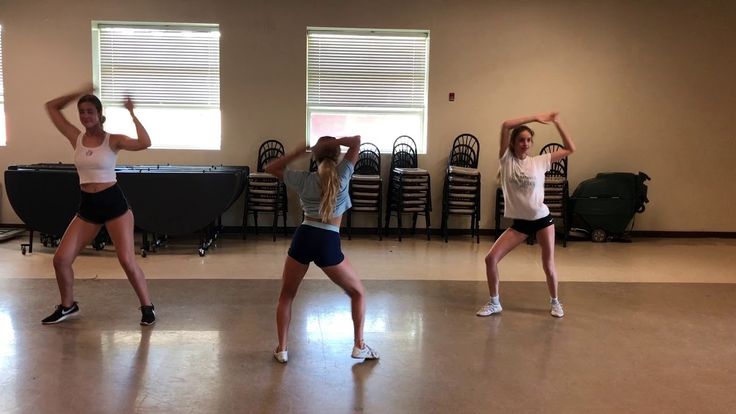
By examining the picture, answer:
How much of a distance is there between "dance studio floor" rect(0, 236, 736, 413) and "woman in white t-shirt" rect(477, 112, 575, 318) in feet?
1.41

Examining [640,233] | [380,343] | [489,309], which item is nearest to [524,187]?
[489,309]

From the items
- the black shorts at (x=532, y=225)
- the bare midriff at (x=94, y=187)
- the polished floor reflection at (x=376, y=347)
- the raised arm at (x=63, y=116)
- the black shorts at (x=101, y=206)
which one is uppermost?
the raised arm at (x=63, y=116)

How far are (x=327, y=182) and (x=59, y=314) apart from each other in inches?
80.6

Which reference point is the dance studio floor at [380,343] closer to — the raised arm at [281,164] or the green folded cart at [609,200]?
the raised arm at [281,164]

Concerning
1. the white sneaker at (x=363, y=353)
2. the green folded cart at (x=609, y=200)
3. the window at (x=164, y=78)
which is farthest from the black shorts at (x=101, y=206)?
the green folded cart at (x=609, y=200)

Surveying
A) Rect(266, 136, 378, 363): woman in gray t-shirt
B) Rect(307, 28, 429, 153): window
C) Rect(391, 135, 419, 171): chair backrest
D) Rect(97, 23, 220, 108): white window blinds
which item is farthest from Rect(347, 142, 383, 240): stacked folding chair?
Rect(266, 136, 378, 363): woman in gray t-shirt

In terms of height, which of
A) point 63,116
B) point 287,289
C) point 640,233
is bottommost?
point 640,233

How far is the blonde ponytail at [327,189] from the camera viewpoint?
2576 millimetres

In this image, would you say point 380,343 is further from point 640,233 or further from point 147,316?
point 640,233

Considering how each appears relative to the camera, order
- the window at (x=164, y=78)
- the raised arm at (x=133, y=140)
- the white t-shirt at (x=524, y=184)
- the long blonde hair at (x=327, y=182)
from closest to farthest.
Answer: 1. the long blonde hair at (x=327, y=182)
2. the raised arm at (x=133, y=140)
3. the white t-shirt at (x=524, y=184)
4. the window at (x=164, y=78)

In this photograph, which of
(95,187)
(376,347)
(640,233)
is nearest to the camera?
(376,347)

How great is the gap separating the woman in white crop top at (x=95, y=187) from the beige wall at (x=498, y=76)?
3.46m

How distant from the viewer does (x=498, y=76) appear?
6840 mm

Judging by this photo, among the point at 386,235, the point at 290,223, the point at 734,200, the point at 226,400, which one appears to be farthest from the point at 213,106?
the point at 734,200
